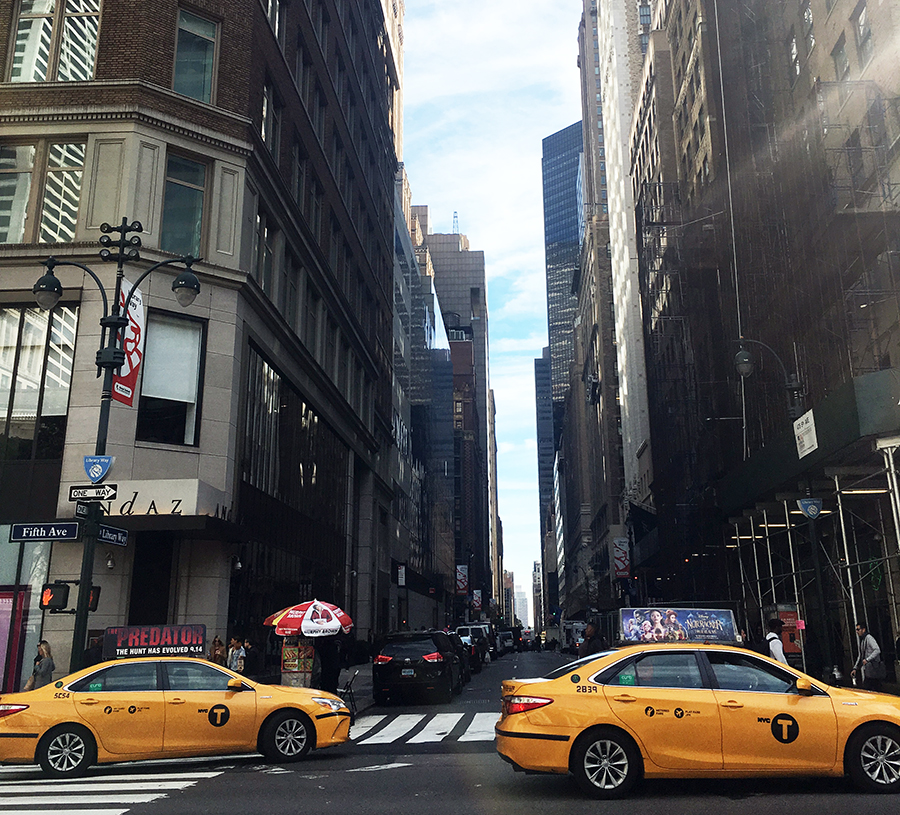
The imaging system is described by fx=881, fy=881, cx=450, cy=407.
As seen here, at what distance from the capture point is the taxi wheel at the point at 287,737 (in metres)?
12.1

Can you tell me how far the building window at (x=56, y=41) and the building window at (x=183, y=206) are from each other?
3.40 metres

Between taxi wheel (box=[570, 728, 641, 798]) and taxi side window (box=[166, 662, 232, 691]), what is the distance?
17.5 feet

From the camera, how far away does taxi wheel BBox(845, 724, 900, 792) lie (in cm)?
907

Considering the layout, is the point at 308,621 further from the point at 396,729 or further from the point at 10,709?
the point at 10,709

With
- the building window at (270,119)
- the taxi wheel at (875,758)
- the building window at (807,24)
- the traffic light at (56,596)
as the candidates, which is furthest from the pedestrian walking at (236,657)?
the building window at (807,24)

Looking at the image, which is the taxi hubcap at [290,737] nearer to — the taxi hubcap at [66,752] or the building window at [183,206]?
the taxi hubcap at [66,752]

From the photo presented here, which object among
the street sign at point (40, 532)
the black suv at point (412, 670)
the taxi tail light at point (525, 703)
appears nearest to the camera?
the taxi tail light at point (525, 703)

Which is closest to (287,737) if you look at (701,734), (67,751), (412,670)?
(67,751)

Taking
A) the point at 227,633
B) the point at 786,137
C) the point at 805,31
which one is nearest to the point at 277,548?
the point at 227,633

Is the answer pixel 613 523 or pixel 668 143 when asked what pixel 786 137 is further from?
pixel 613 523

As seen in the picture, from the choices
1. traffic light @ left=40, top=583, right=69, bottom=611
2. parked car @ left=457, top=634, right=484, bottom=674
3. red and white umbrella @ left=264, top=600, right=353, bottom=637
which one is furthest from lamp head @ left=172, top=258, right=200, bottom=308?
parked car @ left=457, top=634, right=484, bottom=674

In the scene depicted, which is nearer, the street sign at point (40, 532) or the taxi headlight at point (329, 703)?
the taxi headlight at point (329, 703)

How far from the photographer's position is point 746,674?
9555 millimetres

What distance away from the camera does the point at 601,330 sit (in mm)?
110938
